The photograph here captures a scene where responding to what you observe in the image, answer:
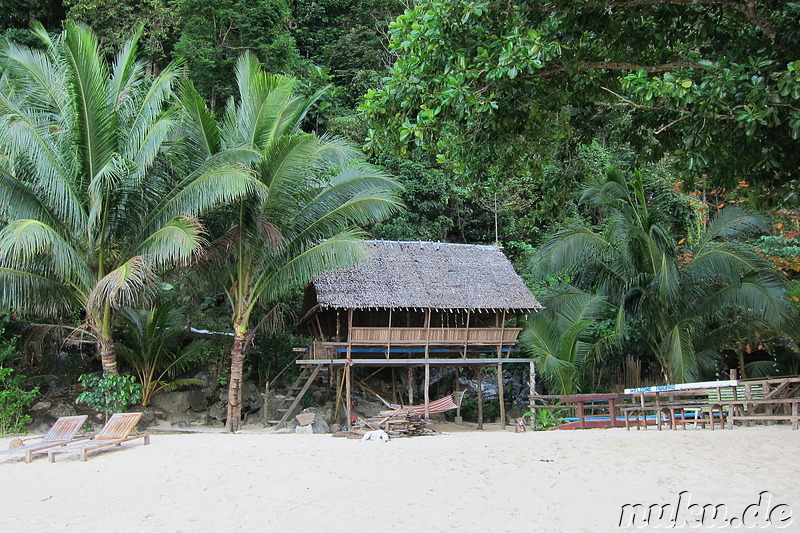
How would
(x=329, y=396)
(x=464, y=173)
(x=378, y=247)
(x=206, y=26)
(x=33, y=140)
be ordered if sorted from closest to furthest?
(x=464, y=173)
(x=33, y=140)
(x=378, y=247)
(x=329, y=396)
(x=206, y=26)

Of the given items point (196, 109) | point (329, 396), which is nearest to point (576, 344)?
point (329, 396)

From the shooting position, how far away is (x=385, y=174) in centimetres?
1435

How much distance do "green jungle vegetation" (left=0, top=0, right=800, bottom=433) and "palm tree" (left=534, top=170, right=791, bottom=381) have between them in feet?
0.21

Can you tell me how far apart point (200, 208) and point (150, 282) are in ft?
5.04

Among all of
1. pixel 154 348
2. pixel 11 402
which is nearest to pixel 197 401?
pixel 154 348

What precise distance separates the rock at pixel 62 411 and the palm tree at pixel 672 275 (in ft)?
35.1

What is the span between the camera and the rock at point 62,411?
13.8 m

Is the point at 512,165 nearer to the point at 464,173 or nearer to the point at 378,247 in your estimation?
the point at 464,173

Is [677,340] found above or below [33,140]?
below

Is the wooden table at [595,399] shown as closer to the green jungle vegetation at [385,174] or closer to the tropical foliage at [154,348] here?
the green jungle vegetation at [385,174]

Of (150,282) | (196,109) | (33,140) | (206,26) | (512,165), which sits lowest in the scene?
(150,282)

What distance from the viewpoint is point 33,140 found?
408 inches

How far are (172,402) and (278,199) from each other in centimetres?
616

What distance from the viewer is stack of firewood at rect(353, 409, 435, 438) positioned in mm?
12039
